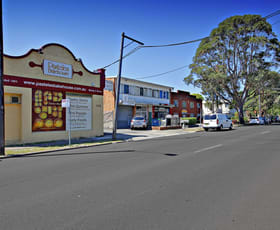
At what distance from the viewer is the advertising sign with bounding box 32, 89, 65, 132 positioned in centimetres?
1619

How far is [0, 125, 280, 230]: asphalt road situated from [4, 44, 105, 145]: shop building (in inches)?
315

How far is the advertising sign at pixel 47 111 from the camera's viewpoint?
1619 cm

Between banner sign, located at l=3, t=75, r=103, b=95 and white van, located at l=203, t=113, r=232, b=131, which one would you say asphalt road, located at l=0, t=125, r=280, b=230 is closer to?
banner sign, located at l=3, t=75, r=103, b=95

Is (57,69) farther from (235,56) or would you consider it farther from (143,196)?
(235,56)

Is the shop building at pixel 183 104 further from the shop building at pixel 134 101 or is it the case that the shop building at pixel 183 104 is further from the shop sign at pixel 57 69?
the shop sign at pixel 57 69

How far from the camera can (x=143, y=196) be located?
5.04 metres

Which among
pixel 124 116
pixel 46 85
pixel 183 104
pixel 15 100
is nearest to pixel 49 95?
pixel 46 85

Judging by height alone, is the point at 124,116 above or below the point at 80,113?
below

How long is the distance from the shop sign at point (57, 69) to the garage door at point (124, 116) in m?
17.1

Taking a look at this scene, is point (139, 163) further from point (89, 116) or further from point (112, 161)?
point (89, 116)

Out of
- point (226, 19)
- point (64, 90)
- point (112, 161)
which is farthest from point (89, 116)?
point (226, 19)

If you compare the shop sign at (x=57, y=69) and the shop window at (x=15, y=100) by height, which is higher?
the shop sign at (x=57, y=69)

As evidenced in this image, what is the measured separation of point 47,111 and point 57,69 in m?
2.91

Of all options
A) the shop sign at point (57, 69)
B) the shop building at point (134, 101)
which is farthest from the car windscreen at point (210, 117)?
the shop sign at point (57, 69)
